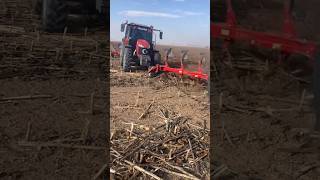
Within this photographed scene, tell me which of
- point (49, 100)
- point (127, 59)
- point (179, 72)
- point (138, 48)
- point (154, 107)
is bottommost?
point (154, 107)

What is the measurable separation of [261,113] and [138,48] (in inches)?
203

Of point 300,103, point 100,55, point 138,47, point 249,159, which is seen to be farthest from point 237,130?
point 138,47

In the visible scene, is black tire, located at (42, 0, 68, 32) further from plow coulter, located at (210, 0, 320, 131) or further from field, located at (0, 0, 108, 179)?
plow coulter, located at (210, 0, 320, 131)

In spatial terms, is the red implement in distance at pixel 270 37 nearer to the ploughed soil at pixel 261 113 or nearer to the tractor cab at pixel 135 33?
the ploughed soil at pixel 261 113

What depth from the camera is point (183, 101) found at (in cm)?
651

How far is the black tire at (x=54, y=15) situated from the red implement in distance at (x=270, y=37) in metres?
2.15

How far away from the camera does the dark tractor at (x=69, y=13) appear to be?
6617 mm

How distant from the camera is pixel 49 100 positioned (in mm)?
5000

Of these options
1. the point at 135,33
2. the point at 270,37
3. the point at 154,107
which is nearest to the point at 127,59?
the point at 135,33

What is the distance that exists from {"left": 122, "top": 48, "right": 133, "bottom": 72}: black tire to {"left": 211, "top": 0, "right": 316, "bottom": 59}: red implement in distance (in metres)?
3.22

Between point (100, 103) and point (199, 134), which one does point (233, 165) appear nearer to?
point (199, 134)

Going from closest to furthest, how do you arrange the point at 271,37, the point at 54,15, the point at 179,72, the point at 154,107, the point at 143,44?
1. the point at 154,107
2. the point at 271,37
3. the point at 54,15
4. the point at 179,72
5. the point at 143,44

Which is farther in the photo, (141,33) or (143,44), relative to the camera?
(141,33)

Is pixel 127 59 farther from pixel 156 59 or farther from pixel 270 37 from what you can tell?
pixel 270 37
